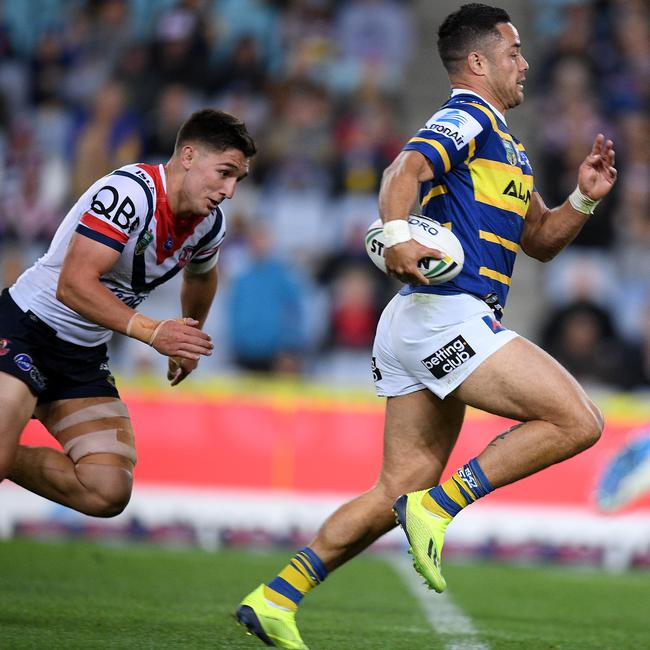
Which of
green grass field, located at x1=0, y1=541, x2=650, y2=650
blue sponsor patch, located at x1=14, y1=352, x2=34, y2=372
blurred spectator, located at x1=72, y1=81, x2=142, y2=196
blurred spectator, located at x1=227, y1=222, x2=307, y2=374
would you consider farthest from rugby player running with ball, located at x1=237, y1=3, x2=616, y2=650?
blurred spectator, located at x1=72, y1=81, x2=142, y2=196

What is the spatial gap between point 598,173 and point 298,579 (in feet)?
7.32

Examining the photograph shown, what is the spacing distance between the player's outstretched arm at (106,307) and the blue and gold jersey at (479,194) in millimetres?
960

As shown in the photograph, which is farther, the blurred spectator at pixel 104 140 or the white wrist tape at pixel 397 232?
the blurred spectator at pixel 104 140

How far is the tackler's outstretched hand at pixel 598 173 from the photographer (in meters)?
5.69

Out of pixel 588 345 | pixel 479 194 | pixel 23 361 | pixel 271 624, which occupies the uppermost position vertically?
pixel 588 345

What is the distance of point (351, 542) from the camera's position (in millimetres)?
5395

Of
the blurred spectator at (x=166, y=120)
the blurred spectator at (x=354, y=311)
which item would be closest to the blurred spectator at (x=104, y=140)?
the blurred spectator at (x=166, y=120)

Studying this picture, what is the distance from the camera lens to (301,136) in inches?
549

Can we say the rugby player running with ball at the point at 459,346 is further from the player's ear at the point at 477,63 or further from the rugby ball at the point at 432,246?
the rugby ball at the point at 432,246

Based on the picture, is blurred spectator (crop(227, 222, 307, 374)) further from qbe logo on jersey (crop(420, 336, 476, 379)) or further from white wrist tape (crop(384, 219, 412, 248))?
white wrist tape (crop(384, 219, 412, 248))

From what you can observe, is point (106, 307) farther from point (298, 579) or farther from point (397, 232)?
point (298, 579)

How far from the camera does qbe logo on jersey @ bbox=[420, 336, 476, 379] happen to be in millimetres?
5105

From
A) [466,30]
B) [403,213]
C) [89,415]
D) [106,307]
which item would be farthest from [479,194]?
[89,415]

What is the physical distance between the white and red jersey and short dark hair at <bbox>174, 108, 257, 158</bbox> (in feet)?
0.74
